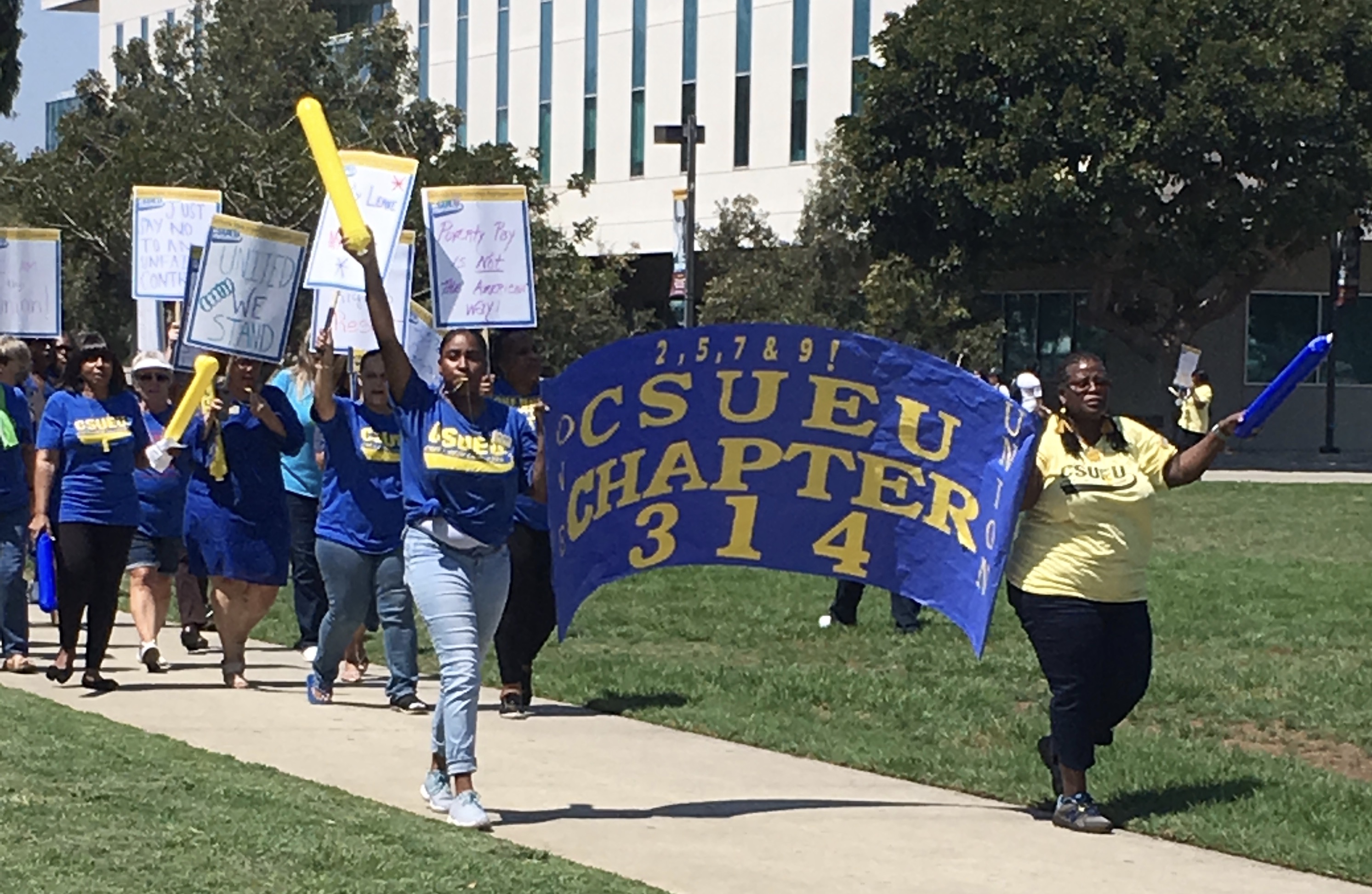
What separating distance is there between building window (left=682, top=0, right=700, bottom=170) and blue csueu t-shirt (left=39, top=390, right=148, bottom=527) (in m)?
46.8

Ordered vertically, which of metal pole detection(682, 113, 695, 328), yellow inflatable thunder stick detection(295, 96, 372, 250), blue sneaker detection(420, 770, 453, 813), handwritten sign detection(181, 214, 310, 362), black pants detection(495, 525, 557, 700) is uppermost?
metal pole detection(682, 113, 695, 328)

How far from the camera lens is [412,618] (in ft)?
35.3

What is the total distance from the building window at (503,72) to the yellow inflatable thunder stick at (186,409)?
5215 centimetres

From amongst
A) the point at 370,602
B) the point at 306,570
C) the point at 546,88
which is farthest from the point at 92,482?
the point at 546,88

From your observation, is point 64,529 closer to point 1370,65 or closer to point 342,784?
point 342,784

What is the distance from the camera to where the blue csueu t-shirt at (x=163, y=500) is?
12.2m

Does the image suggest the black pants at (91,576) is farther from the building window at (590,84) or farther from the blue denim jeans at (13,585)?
the building window at (590,84)

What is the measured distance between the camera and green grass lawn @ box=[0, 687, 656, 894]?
652 cm

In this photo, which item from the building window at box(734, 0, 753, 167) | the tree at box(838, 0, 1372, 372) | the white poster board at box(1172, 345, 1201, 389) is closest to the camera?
the white poster board at box(1172, 345, 1201, 389)

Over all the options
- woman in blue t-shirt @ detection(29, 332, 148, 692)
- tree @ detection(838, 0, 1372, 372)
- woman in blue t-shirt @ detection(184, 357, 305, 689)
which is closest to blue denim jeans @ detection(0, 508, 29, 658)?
woman in blue t-shirt @ detection(29, 332, 148, 692)

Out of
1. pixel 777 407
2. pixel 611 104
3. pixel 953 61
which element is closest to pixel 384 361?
pixel 777 407

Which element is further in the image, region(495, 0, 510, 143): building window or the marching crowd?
region(495, 0, 510, 143): building window

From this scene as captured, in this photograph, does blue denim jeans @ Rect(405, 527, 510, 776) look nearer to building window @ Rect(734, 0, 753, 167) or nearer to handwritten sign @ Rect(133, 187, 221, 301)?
handwritten sign @ Rect(133, 187, 221, 301)

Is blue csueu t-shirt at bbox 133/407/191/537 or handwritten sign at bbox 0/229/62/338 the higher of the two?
handwritten sign at bbox 0/229/62/338
